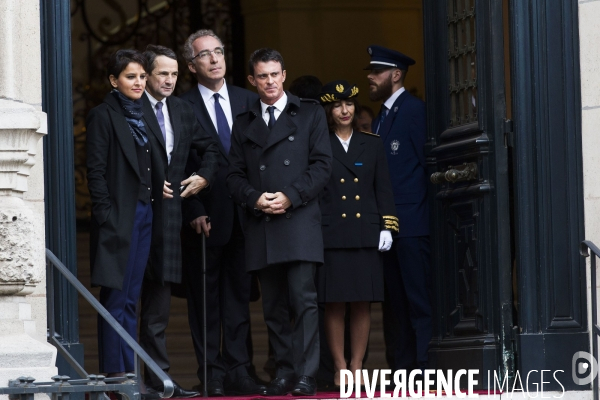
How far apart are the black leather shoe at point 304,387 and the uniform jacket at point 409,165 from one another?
156 centimetres

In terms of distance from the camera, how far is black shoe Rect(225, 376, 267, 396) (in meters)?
8.29

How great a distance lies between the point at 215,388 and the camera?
27.3 ft

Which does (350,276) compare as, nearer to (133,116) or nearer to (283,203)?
(283,203)

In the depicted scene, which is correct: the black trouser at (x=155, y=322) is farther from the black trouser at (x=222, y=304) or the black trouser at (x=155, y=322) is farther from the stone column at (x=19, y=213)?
the stone column at (x=19, y=213)

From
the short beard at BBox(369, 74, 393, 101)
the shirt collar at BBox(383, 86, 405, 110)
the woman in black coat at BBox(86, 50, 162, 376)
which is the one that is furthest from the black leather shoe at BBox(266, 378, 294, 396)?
the short beard at BBox(369, 74, 393, 101)

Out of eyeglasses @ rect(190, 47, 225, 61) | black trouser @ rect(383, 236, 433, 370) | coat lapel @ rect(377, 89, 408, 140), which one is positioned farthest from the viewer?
coat lapel @ rect(377, 89, 408, 140)

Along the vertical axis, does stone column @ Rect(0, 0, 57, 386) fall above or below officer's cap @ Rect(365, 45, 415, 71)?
below

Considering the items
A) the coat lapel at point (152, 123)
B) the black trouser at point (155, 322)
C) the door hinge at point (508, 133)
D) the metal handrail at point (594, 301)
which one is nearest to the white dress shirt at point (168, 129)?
the coat lapel at point (152, 123)

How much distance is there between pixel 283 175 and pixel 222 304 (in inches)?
38.4

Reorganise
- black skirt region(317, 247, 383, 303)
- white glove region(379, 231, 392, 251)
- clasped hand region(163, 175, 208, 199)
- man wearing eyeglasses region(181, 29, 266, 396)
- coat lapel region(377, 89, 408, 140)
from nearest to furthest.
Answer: clasped hand region(163, 175, 208, 199)
man wearing eyeglasses region(181, 29, 266, 396)
black skirt region(317, 247, 383, 303)
white glove region(379, 231, 392, 251)
coat lapel region(377, 89, 408, 140)

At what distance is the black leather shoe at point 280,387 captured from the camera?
800cm

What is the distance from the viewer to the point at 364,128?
9117 mm

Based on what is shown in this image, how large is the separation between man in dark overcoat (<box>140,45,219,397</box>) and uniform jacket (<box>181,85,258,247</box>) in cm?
15

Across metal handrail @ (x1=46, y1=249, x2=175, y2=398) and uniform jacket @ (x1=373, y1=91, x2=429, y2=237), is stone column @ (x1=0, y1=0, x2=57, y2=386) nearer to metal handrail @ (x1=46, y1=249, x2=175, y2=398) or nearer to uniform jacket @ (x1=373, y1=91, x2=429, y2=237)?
metal handrail @ (x1=46, y1=249, x2=175, y2=398)
